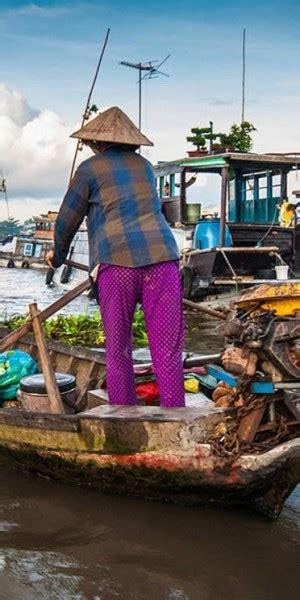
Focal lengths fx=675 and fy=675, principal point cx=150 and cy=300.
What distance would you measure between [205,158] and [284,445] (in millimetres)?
10509

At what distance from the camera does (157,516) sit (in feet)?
10.8

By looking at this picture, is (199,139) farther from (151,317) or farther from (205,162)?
(151,317)

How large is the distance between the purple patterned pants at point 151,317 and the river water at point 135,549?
0.62m

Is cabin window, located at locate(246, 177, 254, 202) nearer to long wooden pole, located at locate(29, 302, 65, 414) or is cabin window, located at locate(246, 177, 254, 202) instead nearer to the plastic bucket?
the plastic bucket

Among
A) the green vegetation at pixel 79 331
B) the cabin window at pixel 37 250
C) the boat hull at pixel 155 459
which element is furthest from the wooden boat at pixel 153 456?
the cabin window at pixel 37 250

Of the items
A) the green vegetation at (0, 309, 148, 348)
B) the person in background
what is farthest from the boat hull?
the person in background

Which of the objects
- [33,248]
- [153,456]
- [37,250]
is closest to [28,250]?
[33,248]

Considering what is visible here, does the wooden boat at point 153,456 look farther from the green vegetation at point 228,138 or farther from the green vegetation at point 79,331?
the green vegetation at point 228,138

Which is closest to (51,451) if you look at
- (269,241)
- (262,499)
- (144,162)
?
(262,499)

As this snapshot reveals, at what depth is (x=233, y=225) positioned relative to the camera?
42.8 feet

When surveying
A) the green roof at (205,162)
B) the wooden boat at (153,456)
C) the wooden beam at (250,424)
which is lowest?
the wooden boat at (153,456)

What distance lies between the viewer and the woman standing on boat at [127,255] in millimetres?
3493

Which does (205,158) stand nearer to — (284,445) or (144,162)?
(144,162)

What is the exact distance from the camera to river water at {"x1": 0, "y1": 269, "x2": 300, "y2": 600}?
267cm
